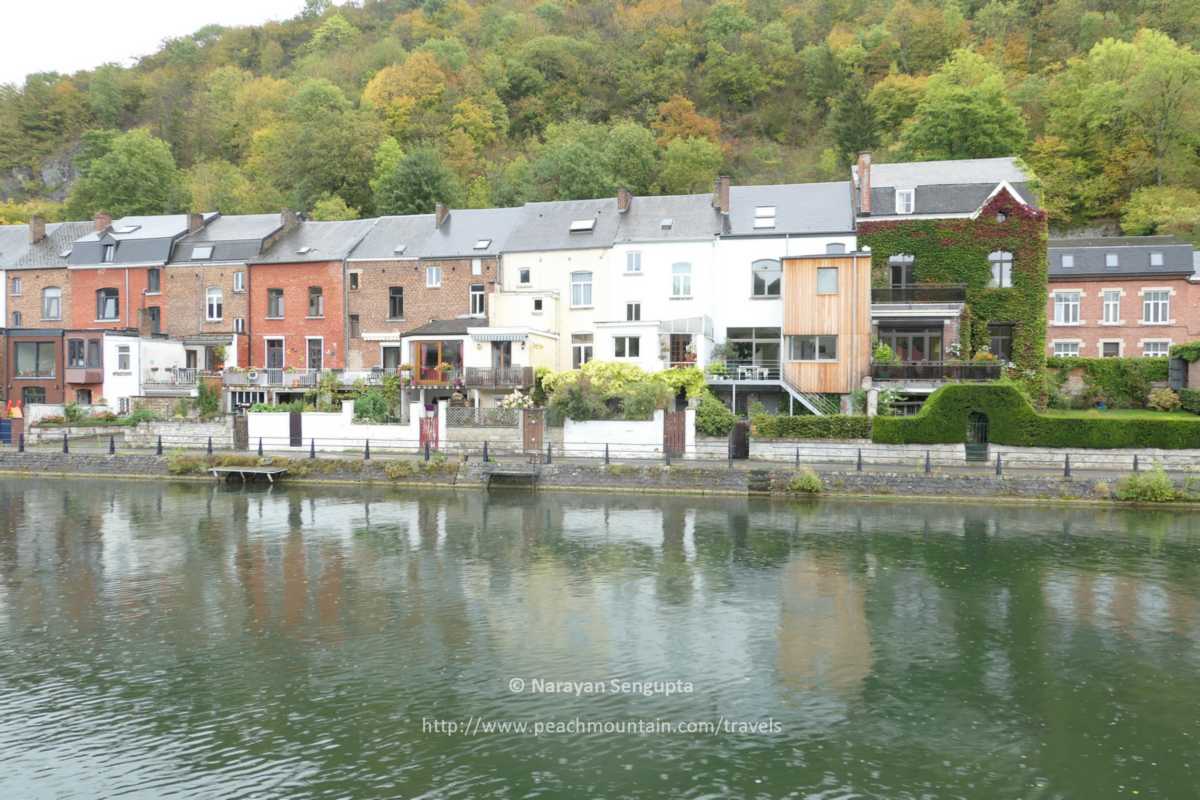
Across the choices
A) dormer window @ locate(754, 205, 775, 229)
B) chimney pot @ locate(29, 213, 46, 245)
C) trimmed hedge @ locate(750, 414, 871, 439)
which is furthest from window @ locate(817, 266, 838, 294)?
chimney pot @ locate(29, 213, 46, 245)

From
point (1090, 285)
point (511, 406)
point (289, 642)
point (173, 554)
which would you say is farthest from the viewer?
point (1090, 285)

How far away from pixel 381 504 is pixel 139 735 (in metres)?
17.8

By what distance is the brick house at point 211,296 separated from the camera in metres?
44.9

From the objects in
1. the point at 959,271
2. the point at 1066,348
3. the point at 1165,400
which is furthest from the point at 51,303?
the point at 1165,400

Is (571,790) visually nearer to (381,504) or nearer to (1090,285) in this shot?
(381,504)

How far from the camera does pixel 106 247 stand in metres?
47.2

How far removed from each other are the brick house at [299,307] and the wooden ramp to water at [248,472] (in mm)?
11852

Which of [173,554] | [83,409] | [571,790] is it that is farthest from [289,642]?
[83,409]

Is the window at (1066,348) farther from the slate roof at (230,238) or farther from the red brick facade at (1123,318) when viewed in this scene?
the slate roof at (230,238)

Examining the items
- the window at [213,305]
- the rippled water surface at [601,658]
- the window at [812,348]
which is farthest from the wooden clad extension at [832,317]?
the window at [213,305]

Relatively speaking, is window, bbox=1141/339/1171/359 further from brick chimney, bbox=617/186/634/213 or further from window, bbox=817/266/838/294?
brick chimney, bbox=617/186/634/213

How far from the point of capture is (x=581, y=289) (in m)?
40.9

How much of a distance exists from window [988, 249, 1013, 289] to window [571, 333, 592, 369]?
18.1 m

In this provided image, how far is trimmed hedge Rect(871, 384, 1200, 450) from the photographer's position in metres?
29.3
